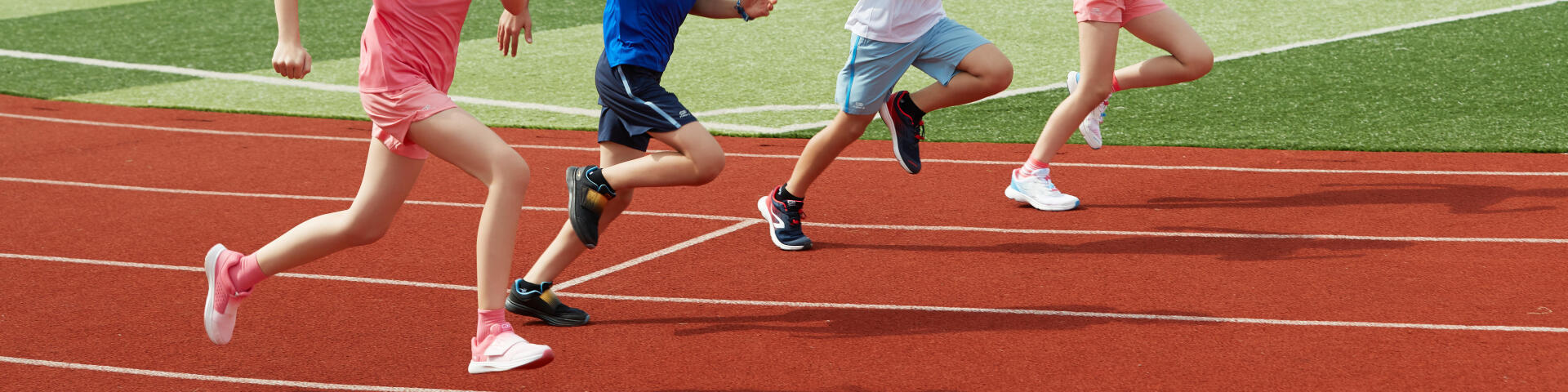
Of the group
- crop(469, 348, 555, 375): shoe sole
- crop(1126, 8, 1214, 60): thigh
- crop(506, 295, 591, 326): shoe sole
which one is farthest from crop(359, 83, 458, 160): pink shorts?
crop(1126, 8, 1214, 60): thigh

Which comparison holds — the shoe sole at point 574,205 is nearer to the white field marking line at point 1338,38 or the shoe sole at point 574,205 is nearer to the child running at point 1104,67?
the child running at point 1104,67

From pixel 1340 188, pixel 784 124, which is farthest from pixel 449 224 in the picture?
pixel 1340 188

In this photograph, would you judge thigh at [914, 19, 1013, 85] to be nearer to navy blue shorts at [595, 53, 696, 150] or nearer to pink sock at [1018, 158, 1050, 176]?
pink sock at [1018, 158, 1050, 176]

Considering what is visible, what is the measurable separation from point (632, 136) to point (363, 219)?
1.03m

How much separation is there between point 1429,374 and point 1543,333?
0.60 metres

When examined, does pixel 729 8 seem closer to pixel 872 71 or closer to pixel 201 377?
pixel 872 71

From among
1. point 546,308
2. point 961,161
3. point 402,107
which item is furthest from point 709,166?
point 961,161

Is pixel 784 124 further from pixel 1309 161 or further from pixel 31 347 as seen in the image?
pixel 31 347

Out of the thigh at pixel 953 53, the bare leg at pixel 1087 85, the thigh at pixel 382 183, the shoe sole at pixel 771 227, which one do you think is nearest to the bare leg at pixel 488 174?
the thigh at pixel 382 183

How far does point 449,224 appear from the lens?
21.4ft

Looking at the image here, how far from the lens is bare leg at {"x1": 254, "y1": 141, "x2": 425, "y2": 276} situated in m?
4.15

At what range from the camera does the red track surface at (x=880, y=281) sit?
4.37 meters

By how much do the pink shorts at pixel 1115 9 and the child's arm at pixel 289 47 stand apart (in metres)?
3.42

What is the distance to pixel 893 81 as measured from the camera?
19.3 feet
